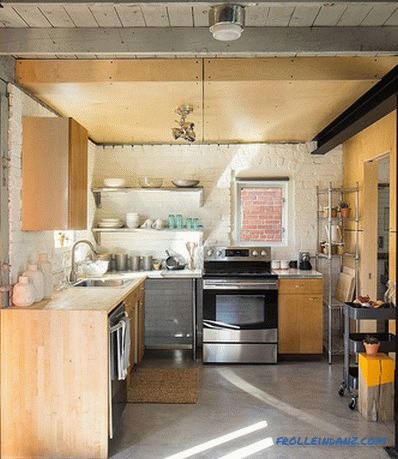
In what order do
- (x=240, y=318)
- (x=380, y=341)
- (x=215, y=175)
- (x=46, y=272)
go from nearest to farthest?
(x=46, y=272) → (x=380, y=341) → (x=240, y=318) → (x=215, y=175)

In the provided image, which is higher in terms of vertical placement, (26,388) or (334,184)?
(334,184)

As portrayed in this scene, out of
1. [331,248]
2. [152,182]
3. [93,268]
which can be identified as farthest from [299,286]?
[93,268]

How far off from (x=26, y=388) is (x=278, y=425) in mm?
1751

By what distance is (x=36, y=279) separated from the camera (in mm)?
3326

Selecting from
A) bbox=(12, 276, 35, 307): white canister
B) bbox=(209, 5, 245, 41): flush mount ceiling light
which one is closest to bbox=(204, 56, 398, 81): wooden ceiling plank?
bbox=(209, 5, 245, 41): flush mount ceiling light

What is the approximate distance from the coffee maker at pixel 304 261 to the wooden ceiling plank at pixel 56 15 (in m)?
3.76

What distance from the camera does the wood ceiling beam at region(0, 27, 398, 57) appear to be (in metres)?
2.79

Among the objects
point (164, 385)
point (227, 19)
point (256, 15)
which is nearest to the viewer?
point (227, 19)

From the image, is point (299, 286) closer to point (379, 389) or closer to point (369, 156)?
point (369, 156)

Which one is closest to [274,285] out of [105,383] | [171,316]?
[171,316]

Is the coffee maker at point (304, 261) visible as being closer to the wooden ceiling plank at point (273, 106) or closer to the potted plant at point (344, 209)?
the potted plant at point (344, 209)

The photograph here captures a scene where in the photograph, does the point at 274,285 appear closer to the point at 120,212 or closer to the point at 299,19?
the point at 120,212

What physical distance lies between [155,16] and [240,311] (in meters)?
3.22

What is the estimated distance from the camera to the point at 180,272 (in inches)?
214
